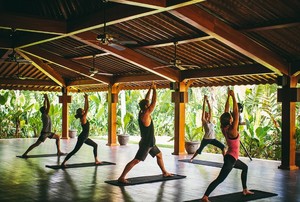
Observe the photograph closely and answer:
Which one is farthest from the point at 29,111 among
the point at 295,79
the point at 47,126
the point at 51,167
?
the point at 295,79

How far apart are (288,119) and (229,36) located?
274 centimetres

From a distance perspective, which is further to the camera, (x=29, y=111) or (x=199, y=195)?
(x=29, y=111)

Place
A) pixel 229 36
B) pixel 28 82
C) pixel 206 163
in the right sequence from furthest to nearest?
pixel 28 82 → pixel 206 163 → pixel 229 36

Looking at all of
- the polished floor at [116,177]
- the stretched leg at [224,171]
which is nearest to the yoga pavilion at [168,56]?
the polished floor at [116,177]

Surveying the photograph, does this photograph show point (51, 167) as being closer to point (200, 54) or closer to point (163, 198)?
point (163, 198)

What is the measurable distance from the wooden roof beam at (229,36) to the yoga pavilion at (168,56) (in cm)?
2

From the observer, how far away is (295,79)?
9.98m

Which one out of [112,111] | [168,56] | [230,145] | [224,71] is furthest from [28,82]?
[230,145]

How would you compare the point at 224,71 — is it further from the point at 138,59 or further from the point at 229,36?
the point at 229,36

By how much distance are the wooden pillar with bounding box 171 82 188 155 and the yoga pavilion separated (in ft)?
0.10

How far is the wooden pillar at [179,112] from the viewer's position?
1288 centimetres

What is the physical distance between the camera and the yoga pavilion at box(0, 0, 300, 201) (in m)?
7.13

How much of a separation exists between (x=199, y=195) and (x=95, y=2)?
14.7 ft

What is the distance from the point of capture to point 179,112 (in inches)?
511
